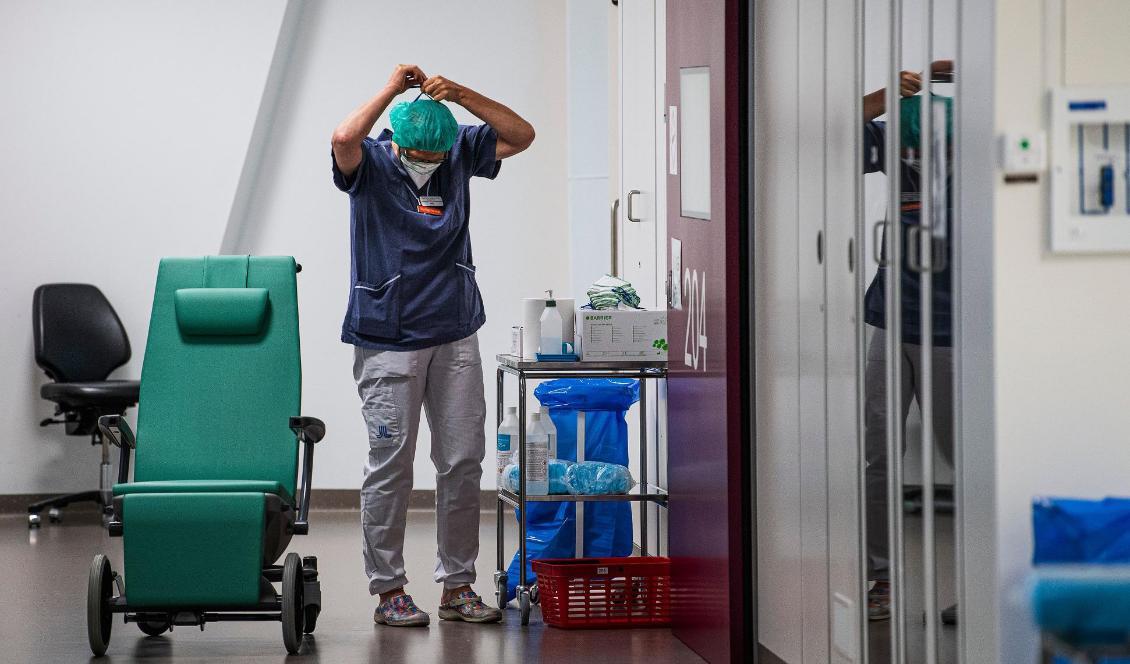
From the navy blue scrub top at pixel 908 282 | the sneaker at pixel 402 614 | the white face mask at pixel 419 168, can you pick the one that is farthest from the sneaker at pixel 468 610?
the navy blue scrub top at pixel 908 282

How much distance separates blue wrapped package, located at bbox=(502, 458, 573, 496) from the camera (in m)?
4.39

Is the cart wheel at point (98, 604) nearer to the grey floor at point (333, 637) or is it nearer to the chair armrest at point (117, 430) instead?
the grey floor at point (333, 637)

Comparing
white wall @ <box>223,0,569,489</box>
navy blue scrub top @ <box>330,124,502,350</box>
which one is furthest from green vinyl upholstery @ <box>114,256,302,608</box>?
white wall @ <box>223,0,569,489</box>

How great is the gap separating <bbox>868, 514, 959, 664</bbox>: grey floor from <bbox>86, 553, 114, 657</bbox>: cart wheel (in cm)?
215

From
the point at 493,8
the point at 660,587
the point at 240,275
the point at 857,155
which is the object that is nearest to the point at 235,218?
the point at 493,8

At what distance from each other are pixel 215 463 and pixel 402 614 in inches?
28.6

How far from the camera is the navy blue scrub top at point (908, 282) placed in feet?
7.91

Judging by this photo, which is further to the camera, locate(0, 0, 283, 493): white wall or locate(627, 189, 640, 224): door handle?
locate(0, 0, 283, 493): white wall

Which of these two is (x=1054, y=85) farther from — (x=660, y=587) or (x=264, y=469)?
(x=264, y=469)

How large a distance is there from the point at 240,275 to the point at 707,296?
1.47 metres

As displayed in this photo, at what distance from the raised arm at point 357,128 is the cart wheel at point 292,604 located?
1173mm

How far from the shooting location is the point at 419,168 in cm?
423

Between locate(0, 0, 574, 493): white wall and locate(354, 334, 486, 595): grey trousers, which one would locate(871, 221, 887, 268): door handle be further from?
locate(0, 0, 574, 493): white wall

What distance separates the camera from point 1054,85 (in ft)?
7.24
